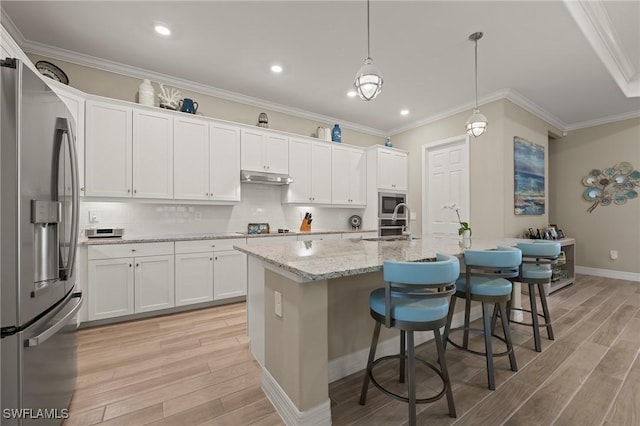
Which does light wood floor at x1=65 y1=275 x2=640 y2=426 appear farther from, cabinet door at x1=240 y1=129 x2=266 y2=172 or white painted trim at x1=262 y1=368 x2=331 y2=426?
cabinet door at x1=240 y1=129 x2=266 y2=172

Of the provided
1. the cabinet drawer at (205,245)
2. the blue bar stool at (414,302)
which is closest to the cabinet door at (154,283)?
the cabinet drawer at (205,245)

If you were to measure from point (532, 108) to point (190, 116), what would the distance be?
17.5ft

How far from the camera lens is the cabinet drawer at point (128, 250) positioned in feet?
8.95

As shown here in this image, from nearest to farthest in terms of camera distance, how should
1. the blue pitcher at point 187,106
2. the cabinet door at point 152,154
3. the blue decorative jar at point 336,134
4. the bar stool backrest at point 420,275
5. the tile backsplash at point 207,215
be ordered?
the bar stool backrest at point 420,275
the cabinet door at point 152,154
the tile backsplash at point 207,215
the blue pitcher at point 187,106
the blue decorative jar at point 336,134

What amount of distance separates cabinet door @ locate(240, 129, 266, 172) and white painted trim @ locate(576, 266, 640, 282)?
6.51m

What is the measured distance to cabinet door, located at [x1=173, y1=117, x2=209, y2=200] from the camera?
333 cm

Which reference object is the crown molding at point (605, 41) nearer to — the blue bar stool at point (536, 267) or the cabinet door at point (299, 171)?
the blue bar stool at point (536, 267)

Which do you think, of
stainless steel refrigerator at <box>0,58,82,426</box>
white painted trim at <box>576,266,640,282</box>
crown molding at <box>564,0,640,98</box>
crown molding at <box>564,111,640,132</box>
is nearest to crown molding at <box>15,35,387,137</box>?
stainless steel refrigerator at <box>0,58,82,426</box>

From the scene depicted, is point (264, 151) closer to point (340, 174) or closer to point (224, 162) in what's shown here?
point (224, 162)

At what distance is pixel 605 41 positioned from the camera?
2945 mm

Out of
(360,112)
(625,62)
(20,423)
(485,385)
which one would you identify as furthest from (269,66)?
(625,62)

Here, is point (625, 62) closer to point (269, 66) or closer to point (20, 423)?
point (269, 66)

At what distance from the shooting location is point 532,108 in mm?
4430

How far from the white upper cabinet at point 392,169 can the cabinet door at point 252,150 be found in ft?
7.13
